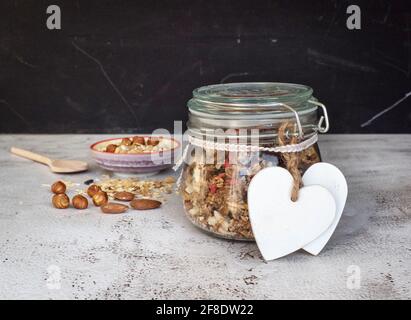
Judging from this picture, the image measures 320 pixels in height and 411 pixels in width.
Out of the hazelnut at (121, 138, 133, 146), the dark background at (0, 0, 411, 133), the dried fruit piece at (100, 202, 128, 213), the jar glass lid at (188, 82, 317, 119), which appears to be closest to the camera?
the jar glass lid at (188, 82, 317, 119)

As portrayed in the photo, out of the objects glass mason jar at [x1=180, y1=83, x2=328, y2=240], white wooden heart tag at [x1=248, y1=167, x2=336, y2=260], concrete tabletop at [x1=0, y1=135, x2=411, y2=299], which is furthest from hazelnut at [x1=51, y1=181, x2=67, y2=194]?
white wooden heart tag at [x1=248, y1=167, x2=336, y2=260]

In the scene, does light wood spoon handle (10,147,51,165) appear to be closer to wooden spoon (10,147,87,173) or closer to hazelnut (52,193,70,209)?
wooden spoon (10,147,87,173)

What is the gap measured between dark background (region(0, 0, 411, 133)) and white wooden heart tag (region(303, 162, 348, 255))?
2.27 feet

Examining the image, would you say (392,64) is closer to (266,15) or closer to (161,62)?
(266,15)

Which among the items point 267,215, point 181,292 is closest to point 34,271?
point 181,292

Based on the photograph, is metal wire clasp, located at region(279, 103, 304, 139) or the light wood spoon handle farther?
the light wood spoon handle

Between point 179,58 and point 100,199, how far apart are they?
58 cm

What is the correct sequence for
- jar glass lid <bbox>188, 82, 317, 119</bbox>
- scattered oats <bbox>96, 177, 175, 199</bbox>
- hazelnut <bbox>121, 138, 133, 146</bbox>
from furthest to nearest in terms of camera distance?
hazelnut <bbox>121, 138, 133, 146</bbox> < scattered oats <bbox>96, 177, 175, 199</bbox> < jar glass lid <bbox>188, 82, 317, 119</bbox>

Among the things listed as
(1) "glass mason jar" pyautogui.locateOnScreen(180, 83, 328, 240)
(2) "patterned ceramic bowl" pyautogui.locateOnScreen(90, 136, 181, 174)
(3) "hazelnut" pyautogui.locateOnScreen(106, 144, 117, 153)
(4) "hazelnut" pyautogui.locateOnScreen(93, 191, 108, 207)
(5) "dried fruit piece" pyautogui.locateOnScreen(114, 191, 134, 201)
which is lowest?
(5) "dried fruit piece" pyautogui.locateOnScreen(114, 191, 134, 201)

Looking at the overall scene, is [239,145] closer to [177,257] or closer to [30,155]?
[177,257]

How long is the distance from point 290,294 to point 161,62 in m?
0.90

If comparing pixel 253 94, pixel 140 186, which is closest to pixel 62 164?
pixel 140 186

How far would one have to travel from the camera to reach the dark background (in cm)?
140

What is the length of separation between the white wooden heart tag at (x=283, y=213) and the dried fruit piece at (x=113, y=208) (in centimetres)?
29
